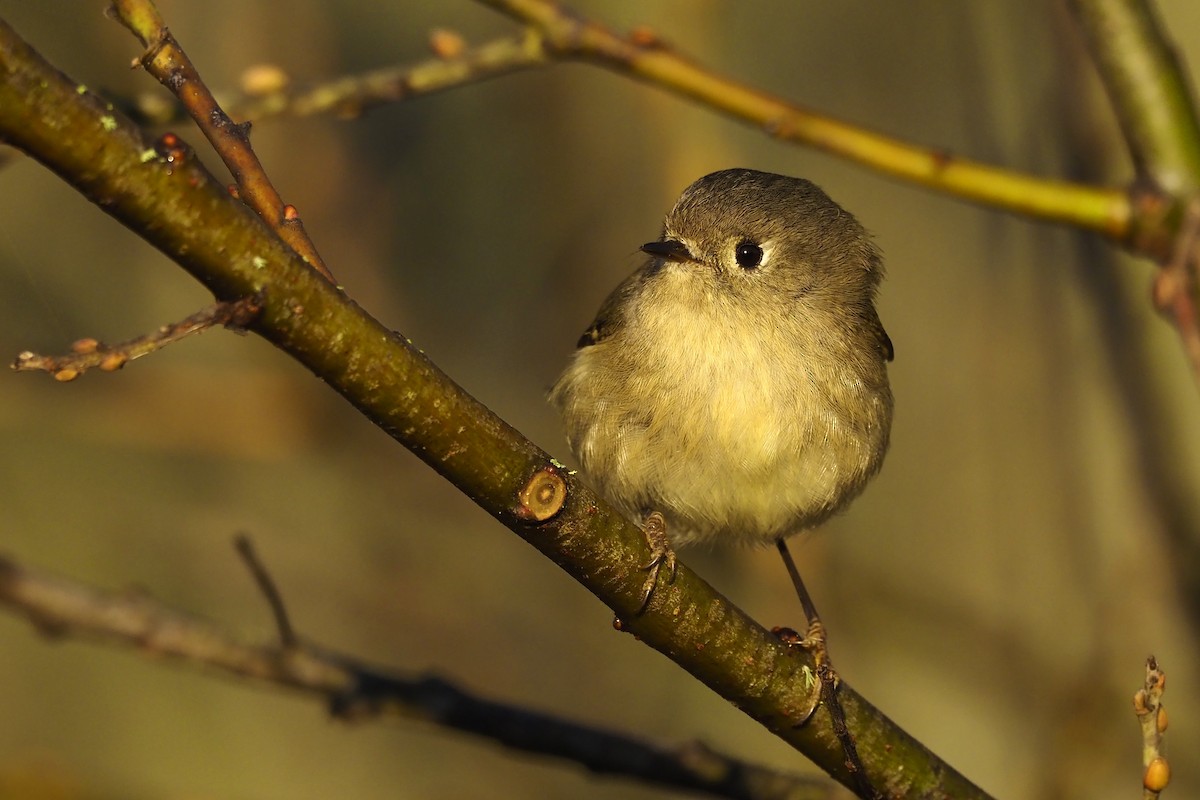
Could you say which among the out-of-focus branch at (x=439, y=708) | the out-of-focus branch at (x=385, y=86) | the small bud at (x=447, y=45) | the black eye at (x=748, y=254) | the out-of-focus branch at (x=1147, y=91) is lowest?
the out-of-focus branch at (x=439, y=708)

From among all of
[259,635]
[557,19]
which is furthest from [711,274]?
[259,635]

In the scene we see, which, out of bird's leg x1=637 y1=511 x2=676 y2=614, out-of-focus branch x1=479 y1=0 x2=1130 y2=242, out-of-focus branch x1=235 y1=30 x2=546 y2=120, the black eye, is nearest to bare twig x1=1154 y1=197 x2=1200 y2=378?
out-of-focus branch x1=479 y1=0 x2=1130 y2=242

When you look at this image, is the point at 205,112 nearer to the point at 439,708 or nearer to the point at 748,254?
the point at 439,708

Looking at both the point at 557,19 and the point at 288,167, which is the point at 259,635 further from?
the point at 288,167

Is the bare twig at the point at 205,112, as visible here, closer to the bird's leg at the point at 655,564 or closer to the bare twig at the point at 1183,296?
the bird's leg at the point at 655,564

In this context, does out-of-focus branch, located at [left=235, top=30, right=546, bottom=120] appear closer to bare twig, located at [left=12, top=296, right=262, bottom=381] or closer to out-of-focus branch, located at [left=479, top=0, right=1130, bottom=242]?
out-of-focus branch, located at [left=479, top=0, right=1130, bottom=242]

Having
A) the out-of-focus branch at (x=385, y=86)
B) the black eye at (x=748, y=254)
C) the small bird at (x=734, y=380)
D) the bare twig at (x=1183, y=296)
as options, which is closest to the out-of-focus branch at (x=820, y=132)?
the out-of-focus branch at (x=385, y=86)

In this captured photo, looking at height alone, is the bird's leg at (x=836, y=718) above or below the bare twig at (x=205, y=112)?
above
